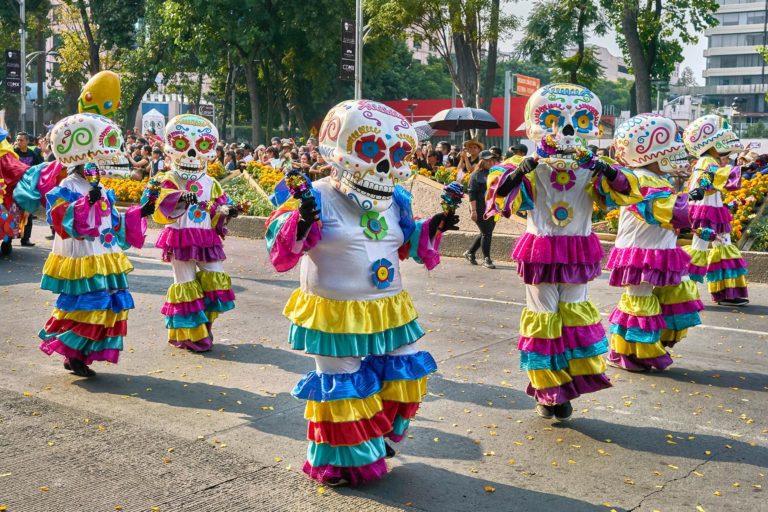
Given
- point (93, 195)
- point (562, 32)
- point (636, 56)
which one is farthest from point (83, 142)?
point (562, 32)

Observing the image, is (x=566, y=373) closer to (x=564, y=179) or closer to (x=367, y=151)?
(x=564, y=179)

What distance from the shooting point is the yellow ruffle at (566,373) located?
6340 mm

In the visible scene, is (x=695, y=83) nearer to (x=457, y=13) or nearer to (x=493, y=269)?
(x=457, y=13)

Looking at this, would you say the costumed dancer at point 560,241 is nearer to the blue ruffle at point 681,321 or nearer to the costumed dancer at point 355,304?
the costumed dancer at point 355,304

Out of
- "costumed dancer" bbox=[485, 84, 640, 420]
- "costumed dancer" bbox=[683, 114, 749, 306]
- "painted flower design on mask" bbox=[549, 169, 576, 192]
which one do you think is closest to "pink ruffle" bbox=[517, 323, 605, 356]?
"costumed dancer" bbox=[485, 84, 640, 420]

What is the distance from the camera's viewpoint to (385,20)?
27.4 m

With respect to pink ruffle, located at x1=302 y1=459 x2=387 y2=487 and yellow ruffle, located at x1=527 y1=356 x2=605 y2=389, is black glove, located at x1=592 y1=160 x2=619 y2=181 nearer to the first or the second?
yellow ruffle, located at x1=527 y1=356 x2=605 y2=389

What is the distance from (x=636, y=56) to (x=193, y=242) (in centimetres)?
1942

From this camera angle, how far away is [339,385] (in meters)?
5.08

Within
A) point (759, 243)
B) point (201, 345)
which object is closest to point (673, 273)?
point (201, 345)

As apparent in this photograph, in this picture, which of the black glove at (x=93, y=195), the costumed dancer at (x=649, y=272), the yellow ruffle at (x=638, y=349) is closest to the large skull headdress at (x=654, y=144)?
the costumed dancer at (x=649, y=272)

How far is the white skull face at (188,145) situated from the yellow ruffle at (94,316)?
71.0 inches

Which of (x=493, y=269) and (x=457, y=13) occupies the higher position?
(x=457, y=13)

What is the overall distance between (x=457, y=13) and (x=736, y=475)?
2252 centimetres
